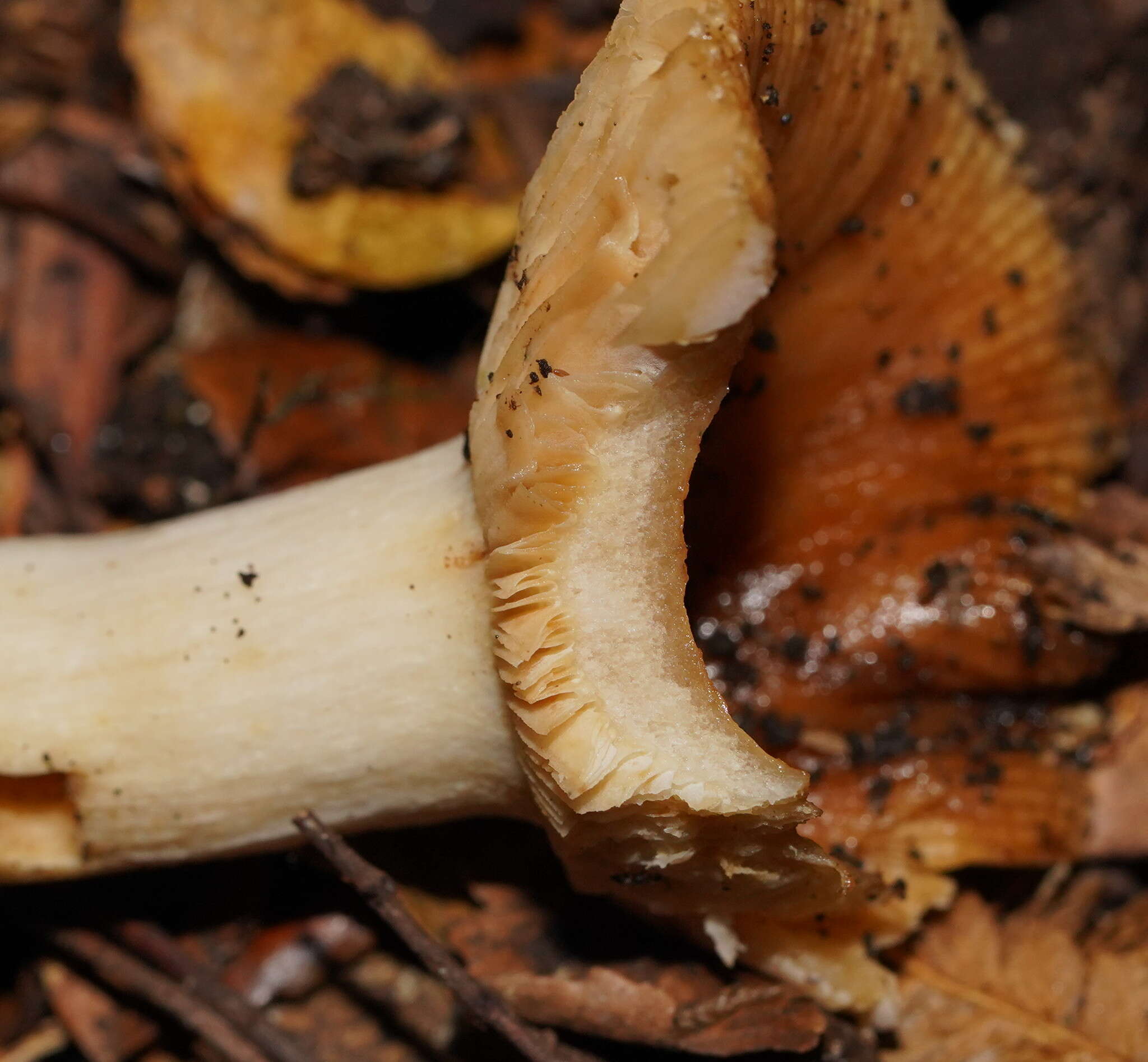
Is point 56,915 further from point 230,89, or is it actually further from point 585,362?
point 230,89

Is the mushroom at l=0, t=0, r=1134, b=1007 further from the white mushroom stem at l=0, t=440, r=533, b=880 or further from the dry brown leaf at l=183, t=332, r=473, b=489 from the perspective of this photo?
the dry brown leaf at l=183, t=332, r=473, b=489

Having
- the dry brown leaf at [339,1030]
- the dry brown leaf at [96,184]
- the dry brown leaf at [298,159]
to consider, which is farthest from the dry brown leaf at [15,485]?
the dry brown leaf at [339,1030]

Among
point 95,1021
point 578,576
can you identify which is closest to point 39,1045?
point 95,1021

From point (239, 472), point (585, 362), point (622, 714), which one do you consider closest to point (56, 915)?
point (239, 472)

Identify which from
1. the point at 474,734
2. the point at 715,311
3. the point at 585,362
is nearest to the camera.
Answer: the point at 715,311

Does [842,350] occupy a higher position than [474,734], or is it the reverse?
[842,350]

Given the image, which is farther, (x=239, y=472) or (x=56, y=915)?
(x=239, y=472)
